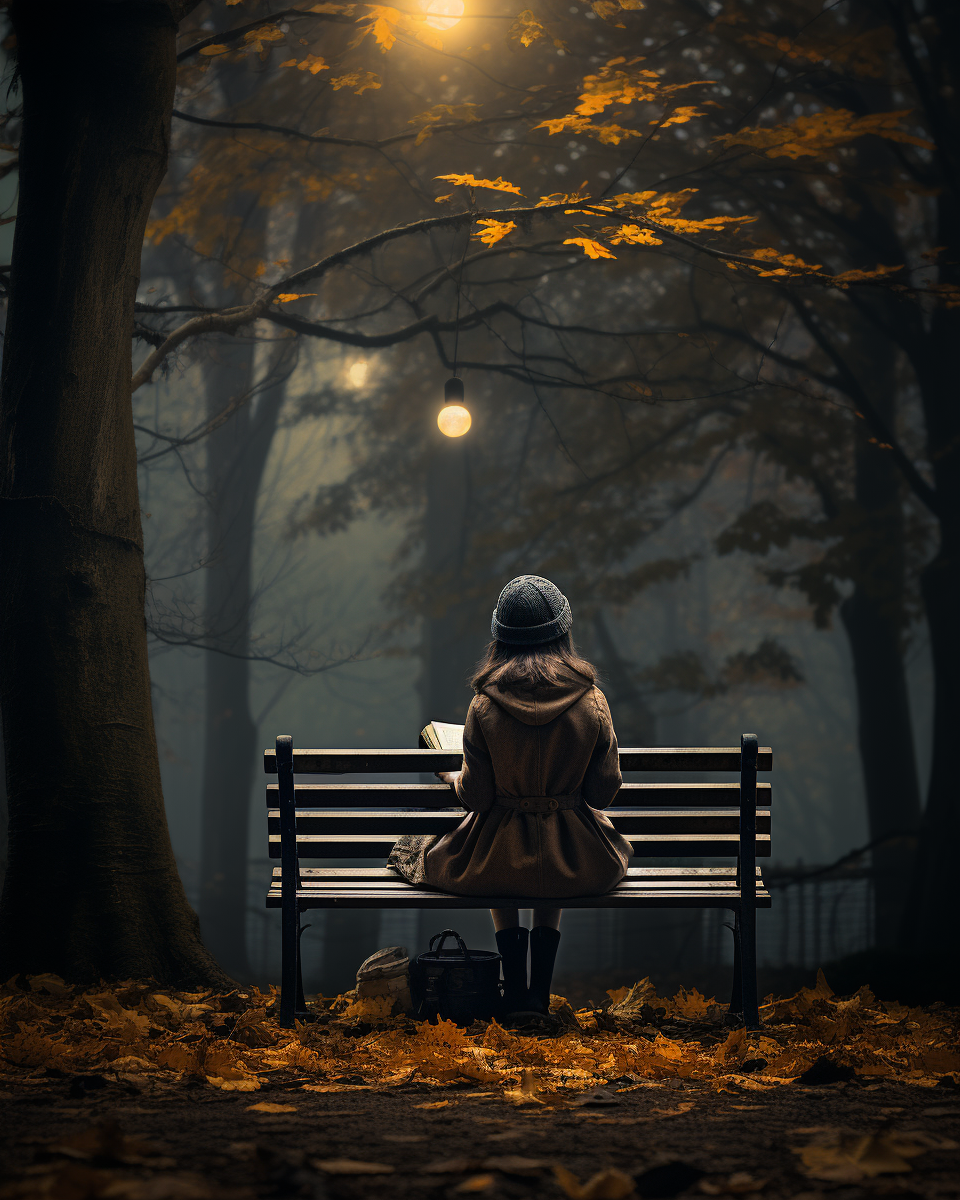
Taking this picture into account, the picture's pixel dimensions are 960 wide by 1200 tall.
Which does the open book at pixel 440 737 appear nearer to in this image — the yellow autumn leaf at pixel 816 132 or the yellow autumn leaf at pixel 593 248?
the yellow autumn leaf at pixel 593 248

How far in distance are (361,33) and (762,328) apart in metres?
6.68

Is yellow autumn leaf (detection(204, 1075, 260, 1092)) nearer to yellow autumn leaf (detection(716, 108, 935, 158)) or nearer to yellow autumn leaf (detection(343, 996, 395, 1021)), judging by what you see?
yellow autumn leaf (detection(343, 996, 395, 1021))

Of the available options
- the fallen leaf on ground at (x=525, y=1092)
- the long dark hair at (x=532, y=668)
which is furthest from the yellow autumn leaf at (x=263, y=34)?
the fallen leaf on ground at (x=525, y=1092)

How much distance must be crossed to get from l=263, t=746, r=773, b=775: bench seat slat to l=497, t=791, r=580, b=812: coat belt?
28 centimetres

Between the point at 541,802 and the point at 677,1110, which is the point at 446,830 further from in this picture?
the point at 677,1110

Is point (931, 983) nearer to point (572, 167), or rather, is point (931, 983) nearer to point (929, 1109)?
point (929, 1109)

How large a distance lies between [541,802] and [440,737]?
68 cm

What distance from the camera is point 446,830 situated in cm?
394

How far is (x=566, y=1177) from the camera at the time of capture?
6.70ft

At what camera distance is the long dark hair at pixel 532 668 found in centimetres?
390

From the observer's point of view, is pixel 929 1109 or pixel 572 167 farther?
pixel 572 167

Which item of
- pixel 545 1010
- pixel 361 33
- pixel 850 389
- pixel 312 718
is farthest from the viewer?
pixel 312 718

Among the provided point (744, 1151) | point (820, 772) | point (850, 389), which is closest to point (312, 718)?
point (820, 772)

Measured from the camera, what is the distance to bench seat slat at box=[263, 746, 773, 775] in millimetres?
3900
